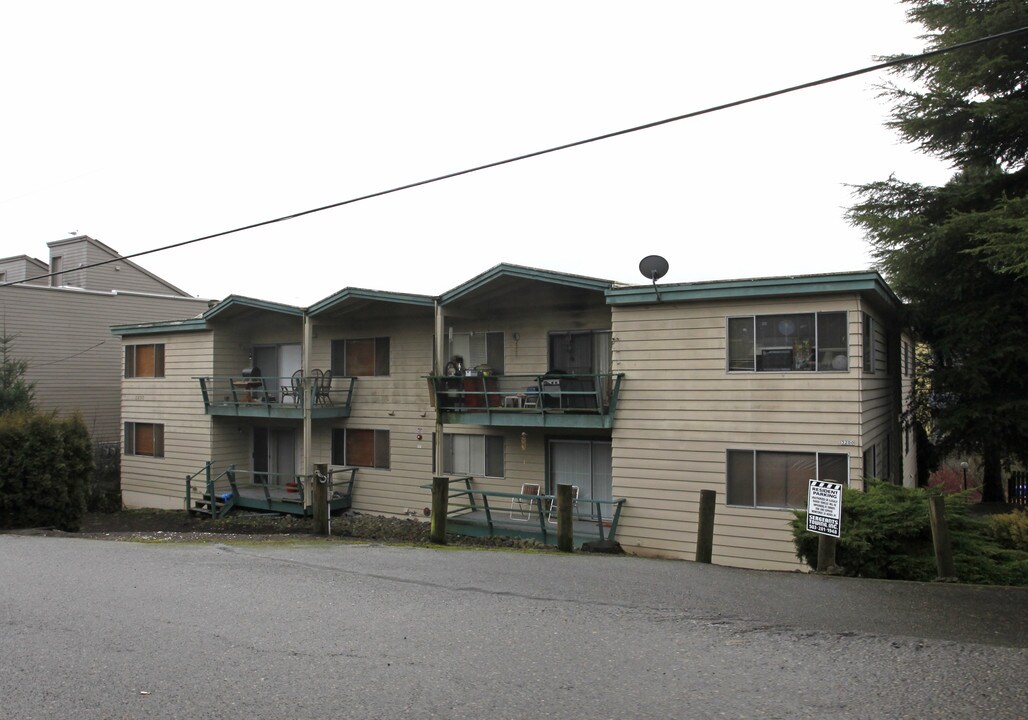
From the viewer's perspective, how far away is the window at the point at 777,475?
1448cm

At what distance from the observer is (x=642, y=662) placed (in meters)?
6.20

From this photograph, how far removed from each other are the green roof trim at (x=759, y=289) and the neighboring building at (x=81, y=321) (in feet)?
64.7

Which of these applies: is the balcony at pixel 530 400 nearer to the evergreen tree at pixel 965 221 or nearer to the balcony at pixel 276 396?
the balcony at pixel 276 396

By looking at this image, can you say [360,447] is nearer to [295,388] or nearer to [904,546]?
[295,388]

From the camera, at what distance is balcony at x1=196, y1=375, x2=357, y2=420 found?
22.1 m

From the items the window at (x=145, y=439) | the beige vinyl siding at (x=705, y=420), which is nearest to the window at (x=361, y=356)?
the window at (x=145, y=439)

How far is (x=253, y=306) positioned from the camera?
22.7m

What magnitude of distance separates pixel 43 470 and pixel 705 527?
14417mm

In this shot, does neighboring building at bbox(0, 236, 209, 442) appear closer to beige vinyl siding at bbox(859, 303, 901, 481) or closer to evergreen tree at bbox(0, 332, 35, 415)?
evergreen tree at bbox(0, 332, 35, 415)

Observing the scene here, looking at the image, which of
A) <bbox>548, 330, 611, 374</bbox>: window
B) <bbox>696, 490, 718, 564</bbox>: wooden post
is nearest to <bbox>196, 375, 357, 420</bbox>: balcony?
<bbox>548, 330, 611, 374</bbox>: window

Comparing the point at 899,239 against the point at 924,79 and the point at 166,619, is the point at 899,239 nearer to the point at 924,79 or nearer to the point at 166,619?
the point at 924,79

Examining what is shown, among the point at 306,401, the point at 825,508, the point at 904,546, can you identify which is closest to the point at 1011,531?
the point at 904,546

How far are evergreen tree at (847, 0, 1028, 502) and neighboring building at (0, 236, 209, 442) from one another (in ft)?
79.2

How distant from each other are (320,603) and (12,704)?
10.4 feet
